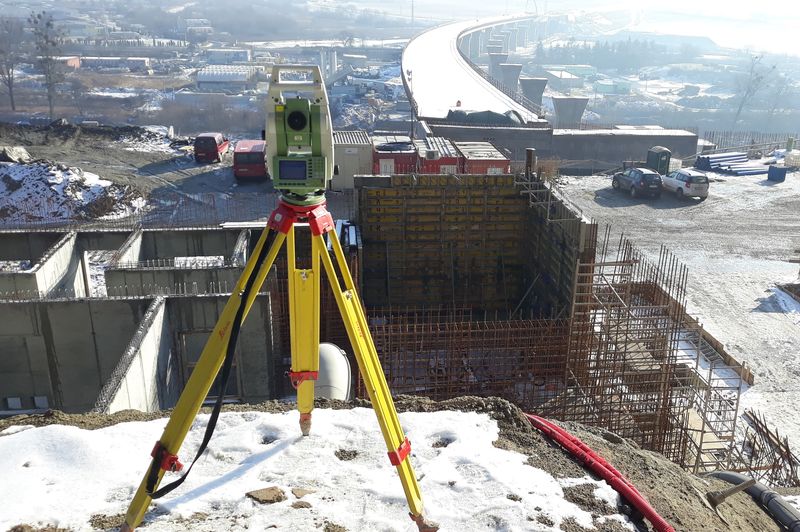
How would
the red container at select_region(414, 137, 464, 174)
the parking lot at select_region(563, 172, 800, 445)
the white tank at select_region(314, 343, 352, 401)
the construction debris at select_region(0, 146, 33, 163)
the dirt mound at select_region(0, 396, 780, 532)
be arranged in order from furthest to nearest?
Answer: 1. the construction debris at select_region(0, 146, 33, 163)
2. the red container at select_region(414, 137, 464, 174)
3. the parking lot at select_region(563, 172, 800, 445)
4. the white tank at select_region(314, 343, 352, 401)
5. the dirt mound at select_region(0, 396, 780, 532)

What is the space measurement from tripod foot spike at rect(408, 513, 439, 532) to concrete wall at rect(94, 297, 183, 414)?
218 inches

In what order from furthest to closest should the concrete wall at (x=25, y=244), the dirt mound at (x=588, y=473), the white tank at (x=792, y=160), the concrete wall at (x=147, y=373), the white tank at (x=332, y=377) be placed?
the white tank at (x=792, y=160), the concrete wall at (x=25, y=244), the white tank at (x=332, y=377), the concrete wall at (x=147, y=373), the dirt mound at (x=588, y=473)

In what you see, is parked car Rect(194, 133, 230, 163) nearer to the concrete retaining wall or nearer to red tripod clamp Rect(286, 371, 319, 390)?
the concrete retaining wall

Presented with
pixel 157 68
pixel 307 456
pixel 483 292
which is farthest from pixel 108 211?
pixel 157 68

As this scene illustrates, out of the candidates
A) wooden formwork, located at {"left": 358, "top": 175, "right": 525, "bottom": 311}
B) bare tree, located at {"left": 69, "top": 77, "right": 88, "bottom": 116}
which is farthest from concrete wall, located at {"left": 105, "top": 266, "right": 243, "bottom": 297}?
bare tree, located at {"left": 69, "top": 77, "right": 88, "bottom": 116}

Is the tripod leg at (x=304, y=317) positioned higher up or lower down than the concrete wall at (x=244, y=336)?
higher up

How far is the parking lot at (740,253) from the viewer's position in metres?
17.5

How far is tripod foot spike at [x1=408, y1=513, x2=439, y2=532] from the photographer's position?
5.41m

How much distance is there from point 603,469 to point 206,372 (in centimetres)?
398

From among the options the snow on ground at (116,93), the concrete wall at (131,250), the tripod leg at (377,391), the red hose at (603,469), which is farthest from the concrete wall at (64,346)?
the snow on ground at (116,93)

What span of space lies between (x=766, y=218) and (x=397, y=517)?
30.0m

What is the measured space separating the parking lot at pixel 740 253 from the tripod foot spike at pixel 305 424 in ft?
41.0

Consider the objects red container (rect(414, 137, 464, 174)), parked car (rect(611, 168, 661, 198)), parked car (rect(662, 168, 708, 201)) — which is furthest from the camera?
parked car (rect(611, 168, 661, 198))

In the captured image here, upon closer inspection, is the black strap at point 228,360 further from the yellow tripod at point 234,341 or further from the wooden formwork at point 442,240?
the wooden formwork at point 442,240
